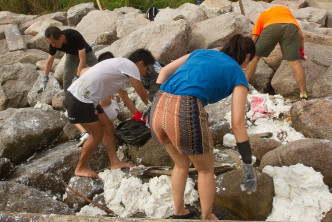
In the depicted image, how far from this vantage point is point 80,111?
10.3 feet

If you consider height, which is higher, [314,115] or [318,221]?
[314,115]

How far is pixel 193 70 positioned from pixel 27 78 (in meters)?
5.04

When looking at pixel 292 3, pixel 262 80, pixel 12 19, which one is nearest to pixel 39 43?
pixel 12 19

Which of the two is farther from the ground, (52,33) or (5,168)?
(52,33)

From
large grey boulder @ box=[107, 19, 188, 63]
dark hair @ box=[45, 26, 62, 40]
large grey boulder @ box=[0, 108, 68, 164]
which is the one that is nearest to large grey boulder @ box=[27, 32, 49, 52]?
large grey boulder @ box=[107, 19, 188, 63]

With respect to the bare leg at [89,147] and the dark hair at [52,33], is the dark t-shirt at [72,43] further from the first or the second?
the bare leg at [89,147]

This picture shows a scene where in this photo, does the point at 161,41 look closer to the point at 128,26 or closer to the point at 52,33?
the point at 52,33

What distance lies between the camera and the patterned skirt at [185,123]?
80.9 inches

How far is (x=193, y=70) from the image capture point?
6.87 feet

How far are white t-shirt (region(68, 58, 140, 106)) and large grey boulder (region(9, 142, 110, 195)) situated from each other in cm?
93

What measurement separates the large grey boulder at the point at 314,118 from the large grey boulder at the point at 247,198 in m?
1.04

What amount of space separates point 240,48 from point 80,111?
1779 mm

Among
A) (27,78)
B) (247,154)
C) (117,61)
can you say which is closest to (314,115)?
(247,154)

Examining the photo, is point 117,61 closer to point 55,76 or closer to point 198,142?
point 198,142
